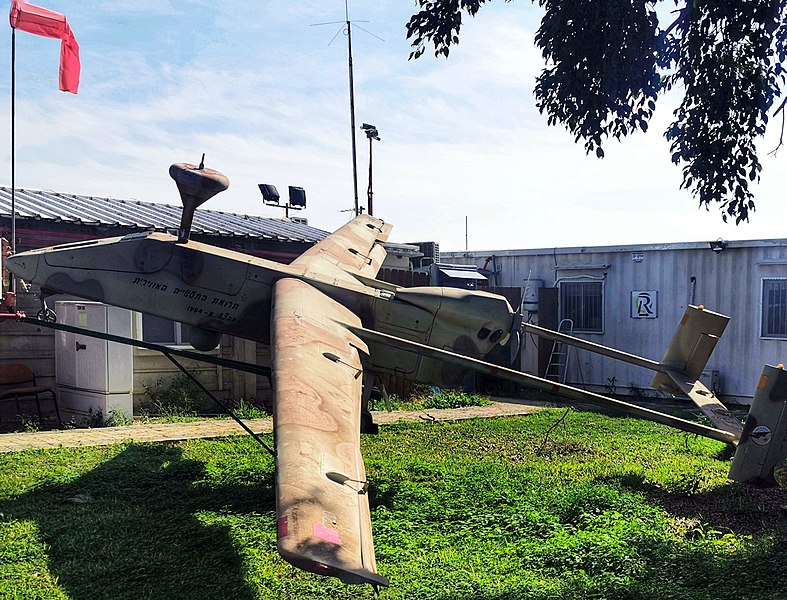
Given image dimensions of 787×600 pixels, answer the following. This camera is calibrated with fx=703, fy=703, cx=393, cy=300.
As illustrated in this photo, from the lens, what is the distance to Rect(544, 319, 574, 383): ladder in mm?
18938

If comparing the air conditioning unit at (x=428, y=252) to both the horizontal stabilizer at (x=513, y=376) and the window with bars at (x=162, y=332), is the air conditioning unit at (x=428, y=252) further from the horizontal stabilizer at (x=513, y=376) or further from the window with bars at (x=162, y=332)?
the horizontal stabilizer at (x=513, y=376)

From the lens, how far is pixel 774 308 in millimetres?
15977

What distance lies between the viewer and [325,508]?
356cm

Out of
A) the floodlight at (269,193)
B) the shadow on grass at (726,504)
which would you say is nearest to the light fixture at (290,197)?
the floodlight at (269,193)

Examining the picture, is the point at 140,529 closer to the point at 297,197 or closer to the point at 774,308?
the point at 774,308

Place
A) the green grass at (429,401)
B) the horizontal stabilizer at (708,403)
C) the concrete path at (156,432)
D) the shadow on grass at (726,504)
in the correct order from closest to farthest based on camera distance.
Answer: the shadow on grass at (726,504)
the horizontal stabilizer at (708,403)
the concrete path at (156,432)
the green grass at (429,401)

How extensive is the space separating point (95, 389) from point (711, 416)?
9.89 metres

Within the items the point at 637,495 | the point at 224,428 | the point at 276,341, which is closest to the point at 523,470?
the point at 637,495

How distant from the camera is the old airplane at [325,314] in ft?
22.0

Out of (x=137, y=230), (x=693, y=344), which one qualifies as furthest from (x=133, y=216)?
(x=693, y=344)

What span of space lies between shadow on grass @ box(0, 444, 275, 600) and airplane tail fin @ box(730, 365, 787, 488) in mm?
5256

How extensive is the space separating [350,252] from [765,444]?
22.2 ft

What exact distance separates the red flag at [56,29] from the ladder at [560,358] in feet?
42.8

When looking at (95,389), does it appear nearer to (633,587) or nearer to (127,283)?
(127,283)
